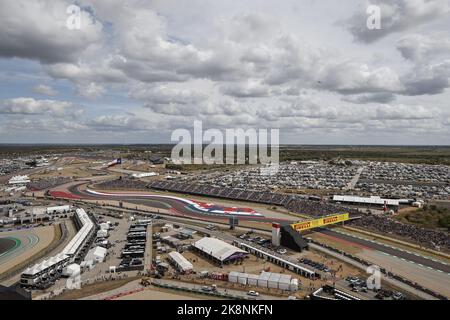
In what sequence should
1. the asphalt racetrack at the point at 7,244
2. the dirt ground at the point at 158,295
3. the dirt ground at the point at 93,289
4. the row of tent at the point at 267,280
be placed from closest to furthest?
the dirt ground at the point at 158,295 < the dirt ground at the point at 93,289 < the row of tent at the point at 267,280 < the asphalt racetrack at the point at 7,244

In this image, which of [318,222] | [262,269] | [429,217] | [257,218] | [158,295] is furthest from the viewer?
[257,218]

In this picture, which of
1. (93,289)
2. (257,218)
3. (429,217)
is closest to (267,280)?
(93,289)

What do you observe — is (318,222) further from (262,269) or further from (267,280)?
(267,280)

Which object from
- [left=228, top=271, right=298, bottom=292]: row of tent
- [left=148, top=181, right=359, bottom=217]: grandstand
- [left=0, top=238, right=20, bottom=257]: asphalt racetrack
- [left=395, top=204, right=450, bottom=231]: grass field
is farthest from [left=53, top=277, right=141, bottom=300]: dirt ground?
[left=395, top=204, right=450, bottom=231]: grass field

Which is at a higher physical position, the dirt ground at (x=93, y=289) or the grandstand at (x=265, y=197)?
the grandstand at (x=265, y=197)

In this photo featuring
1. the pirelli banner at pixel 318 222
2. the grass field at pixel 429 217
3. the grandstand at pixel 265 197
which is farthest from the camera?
the grandstand at pixel 265 197

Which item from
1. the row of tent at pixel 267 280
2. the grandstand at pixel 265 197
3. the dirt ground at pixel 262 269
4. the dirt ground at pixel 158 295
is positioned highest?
the grandstand at pixel 265 197

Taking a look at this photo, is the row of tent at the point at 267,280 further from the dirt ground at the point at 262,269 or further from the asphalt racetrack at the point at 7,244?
the asphalt racetrack at the point at 7,244

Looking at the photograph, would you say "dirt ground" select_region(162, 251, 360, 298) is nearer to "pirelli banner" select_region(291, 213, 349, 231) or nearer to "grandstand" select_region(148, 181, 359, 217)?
"pirelli banner" select_region(291, 213, 349, 231)

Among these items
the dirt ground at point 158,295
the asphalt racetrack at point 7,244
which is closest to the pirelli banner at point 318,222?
the dirt ground at point 158,295
